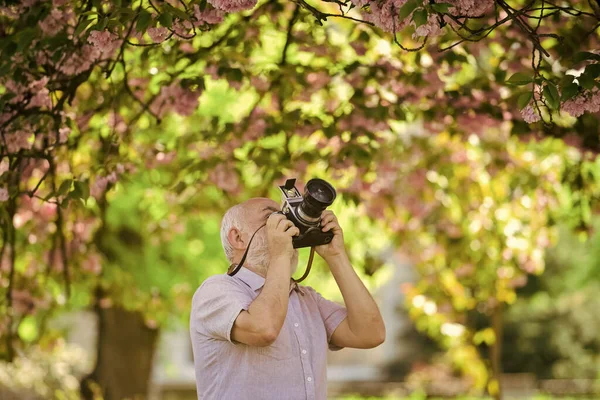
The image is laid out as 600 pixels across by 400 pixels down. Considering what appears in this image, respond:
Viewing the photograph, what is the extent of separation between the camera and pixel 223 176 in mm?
5957

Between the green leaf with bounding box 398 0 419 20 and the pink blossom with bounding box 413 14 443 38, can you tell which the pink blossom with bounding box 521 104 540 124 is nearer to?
the pink blossom with bounding box 413 14 443 38

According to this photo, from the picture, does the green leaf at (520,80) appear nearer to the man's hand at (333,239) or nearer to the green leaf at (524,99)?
the green leaf at (524,99)

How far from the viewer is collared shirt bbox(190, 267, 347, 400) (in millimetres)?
2887

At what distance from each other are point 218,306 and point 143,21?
1192mm

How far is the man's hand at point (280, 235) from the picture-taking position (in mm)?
2893

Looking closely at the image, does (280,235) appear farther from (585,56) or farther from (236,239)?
(585,56)

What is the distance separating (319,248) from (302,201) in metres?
0.24

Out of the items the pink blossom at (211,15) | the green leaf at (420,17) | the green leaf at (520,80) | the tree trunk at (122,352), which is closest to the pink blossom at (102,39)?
the pink blossom at (211,15)

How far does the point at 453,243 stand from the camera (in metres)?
8.73

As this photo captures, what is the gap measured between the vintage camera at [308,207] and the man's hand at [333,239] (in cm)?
3

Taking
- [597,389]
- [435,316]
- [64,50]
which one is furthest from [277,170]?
[597,389]

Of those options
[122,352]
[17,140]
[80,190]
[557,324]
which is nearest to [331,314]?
[80,190]

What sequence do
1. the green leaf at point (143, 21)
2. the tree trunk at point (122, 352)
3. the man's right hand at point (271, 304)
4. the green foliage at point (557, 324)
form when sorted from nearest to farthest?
the man's right hand at point (271, 304) → the green leaf at point (143, 21) → the tree trunk at point (122, 352) → the green foliage at point (557, 324)

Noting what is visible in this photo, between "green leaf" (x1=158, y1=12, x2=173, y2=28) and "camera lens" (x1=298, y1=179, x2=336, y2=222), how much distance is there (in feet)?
2.83
